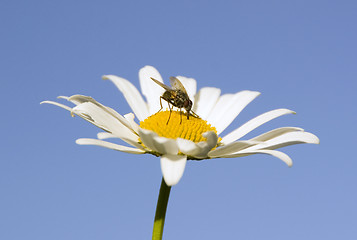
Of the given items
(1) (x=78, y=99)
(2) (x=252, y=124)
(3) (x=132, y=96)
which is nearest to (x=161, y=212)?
(1) (x=78, y=99)

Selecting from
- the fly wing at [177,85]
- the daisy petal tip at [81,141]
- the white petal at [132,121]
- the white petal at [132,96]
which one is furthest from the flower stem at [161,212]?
the white petal at [132,96]

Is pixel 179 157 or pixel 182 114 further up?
pixel 182 114

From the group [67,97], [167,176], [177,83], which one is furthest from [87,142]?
[177,83]

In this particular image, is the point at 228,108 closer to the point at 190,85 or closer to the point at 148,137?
the point at 190,85

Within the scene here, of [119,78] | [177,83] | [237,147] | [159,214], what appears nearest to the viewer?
[159,214]

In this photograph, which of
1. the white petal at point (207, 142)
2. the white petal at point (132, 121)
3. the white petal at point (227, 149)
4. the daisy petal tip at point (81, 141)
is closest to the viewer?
the daisy petal tip at point (81, 141)

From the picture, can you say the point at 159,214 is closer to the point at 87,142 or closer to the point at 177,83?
the point at 87,142

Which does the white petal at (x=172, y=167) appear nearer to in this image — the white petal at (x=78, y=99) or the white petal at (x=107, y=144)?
the white petal at (x=107, y=144)
